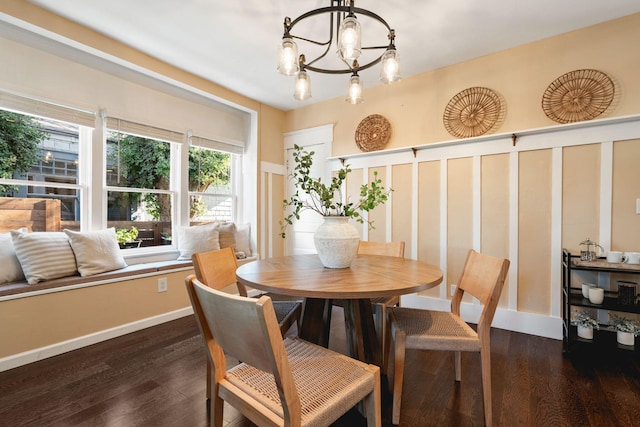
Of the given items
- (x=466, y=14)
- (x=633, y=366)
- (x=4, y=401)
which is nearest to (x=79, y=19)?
(x=4, y=401)

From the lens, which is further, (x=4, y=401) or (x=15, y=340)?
(x=15, y=340)

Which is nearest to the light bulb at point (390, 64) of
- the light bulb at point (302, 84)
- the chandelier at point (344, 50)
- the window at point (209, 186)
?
the chandelier at point (344, 50)

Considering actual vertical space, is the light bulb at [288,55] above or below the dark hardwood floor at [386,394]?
above

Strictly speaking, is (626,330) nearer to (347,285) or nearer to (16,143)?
(347,285)

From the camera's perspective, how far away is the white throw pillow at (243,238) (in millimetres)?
3676

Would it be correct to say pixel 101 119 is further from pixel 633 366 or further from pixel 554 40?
pixel 633 366

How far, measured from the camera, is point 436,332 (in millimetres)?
1504

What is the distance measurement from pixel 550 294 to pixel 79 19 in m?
4.39

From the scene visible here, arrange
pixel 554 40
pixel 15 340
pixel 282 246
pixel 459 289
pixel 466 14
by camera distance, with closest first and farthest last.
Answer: pixel 459 289, pixel 15 340, pixel 466 14, pixel 554 40, pixel 282 246

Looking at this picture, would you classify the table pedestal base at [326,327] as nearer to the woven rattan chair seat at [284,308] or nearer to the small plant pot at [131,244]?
the woven rattan chair seat at [284,308]

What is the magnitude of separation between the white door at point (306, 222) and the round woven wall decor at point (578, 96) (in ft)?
7.78

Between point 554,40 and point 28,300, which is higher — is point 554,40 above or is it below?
above

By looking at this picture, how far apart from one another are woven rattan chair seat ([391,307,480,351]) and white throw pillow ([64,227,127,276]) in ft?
7.82

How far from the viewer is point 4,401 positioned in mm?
1634
